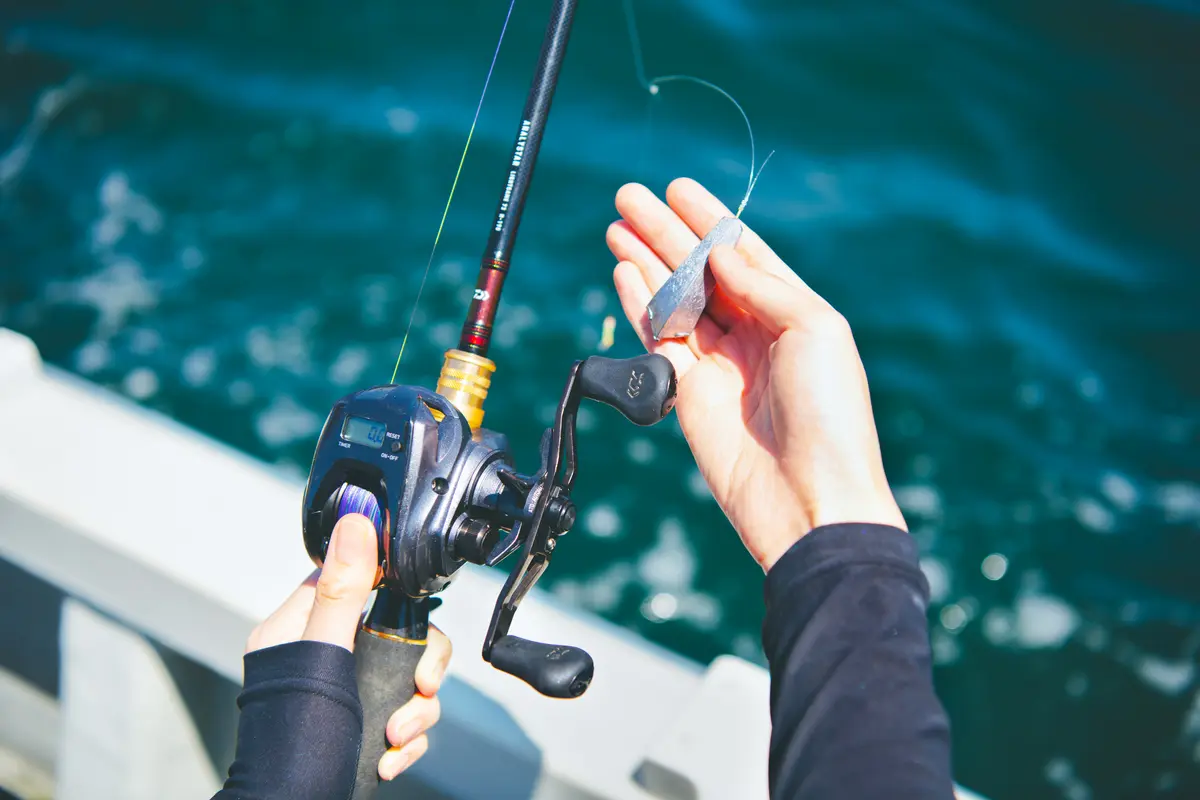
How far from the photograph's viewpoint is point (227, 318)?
3684 millimetres

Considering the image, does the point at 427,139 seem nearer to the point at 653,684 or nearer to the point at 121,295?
the point at 121,295

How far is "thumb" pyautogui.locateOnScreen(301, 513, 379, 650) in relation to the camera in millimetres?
1212

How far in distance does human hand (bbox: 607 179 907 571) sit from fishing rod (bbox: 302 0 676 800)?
0.24 meters

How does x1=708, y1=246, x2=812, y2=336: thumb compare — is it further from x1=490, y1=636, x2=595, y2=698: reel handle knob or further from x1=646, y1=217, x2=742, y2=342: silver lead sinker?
x1=490, y1=636, x2=595, y2=698: reel handle knob

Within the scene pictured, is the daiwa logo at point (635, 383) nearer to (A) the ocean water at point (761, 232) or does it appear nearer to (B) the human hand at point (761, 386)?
(B) the human hand at point (761, 386)

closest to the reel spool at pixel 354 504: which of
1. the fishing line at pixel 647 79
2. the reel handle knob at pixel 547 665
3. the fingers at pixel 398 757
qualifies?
the reel handle knob at pixel 547 665

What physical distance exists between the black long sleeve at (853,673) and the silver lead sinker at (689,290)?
0.58m

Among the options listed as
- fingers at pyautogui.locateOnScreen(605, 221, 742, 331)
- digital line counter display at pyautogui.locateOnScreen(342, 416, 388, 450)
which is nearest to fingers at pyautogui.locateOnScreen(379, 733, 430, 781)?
digital line counter display at pyautogui.locateOnScreen(342, 416, 388, 450)

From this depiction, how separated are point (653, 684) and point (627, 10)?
11.4ft

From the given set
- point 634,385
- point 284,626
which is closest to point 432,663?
point 284,626

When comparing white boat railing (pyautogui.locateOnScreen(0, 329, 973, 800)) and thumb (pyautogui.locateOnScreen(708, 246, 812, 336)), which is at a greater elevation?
thumb (pyautogui.locateOnScreen(708, 246, 812, 336))

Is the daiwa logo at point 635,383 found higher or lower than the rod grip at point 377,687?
higher

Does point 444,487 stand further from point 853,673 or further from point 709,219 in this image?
point 709,219

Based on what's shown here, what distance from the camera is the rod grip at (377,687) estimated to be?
129 centimetres
